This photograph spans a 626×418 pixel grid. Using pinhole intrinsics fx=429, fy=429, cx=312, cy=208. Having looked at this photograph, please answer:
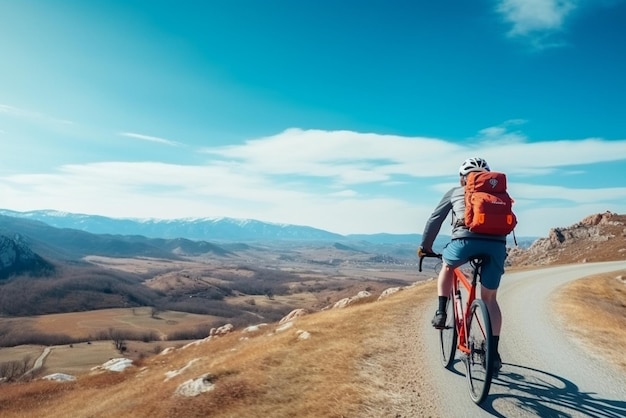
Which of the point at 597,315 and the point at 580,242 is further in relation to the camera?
the point at 580,242

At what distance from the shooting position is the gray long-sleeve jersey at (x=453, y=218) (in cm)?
923

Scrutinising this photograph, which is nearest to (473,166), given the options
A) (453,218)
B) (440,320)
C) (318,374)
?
(453,218)

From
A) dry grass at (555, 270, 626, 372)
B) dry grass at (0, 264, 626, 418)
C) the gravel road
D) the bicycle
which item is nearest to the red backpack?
the bicycle

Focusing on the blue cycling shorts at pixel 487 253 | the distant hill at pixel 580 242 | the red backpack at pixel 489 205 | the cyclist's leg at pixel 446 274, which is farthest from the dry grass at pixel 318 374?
the distant hill at pixel 580 242

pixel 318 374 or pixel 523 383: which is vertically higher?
pixel 523 383

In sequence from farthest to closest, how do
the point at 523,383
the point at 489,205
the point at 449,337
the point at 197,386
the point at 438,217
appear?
the point at 197,386 < the point at 449,337 < the point at 523,383 < the point at 438,217 < the point at 489,205

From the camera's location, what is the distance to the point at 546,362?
1238 cm

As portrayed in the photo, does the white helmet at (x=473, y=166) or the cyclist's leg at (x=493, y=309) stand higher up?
the white helmet at (x=473, y=166)

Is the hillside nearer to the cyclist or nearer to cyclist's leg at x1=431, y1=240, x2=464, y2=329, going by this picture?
cyclist's leg at x1=431, y1=240, x2=464, y2=329

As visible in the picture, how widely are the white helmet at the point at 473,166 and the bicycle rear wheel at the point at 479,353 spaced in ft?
9.40

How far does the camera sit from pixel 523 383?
1055 cm

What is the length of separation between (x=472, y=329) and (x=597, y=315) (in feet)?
52.3

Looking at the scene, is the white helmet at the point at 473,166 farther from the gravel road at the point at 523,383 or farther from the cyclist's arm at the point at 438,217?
the gravel road at the point at 523,383

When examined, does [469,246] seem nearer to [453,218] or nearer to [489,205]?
[453,218]
